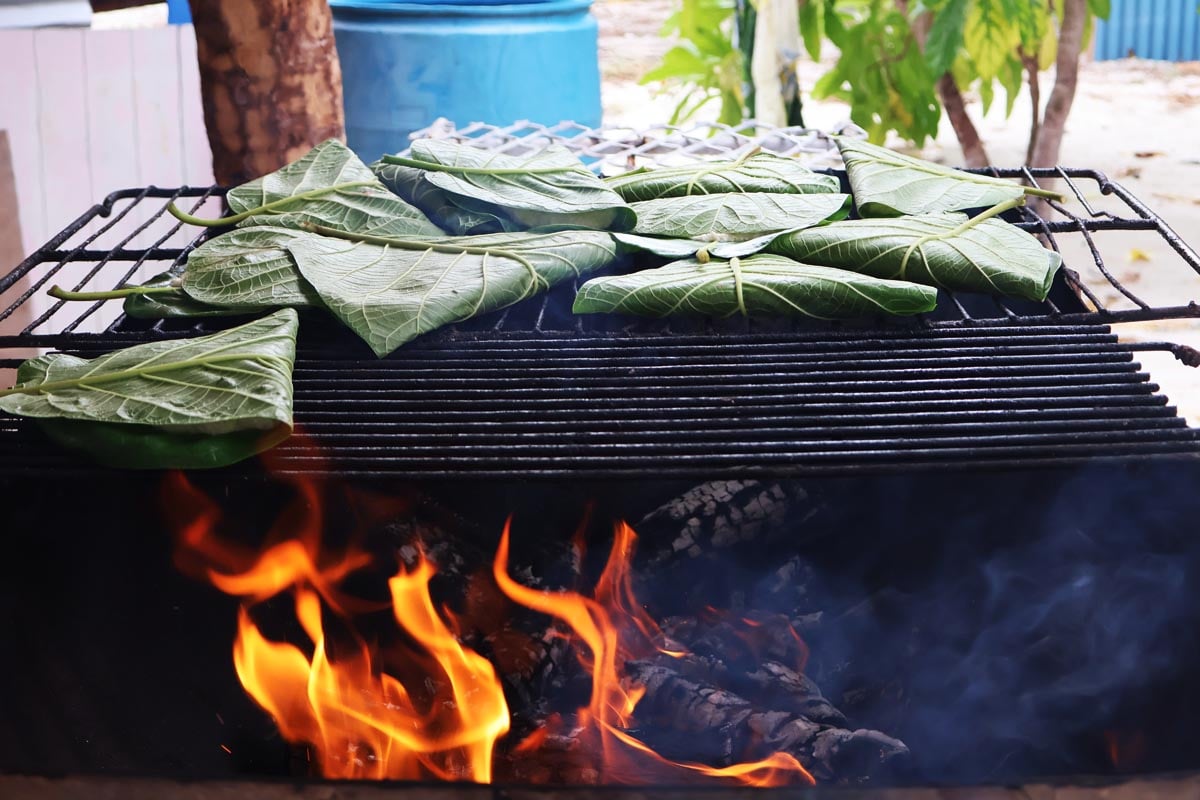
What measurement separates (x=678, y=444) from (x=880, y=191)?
102cm

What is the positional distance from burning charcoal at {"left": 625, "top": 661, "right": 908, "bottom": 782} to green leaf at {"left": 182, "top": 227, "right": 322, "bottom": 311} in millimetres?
837

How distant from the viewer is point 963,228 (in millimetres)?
2037

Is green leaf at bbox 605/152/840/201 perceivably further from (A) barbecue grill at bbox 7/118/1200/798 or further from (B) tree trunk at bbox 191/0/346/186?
(B) tree trunk at bbox 191/0/346/186

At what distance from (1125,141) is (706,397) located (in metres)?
6.71

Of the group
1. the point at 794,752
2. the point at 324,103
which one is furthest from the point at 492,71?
the point at 794,752

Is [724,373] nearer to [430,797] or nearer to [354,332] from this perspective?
[354,332]

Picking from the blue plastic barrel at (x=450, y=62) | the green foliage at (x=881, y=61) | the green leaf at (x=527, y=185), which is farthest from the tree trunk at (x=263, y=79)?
the green foliage at (x=881, y=61)

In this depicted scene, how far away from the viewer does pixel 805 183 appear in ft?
7.55

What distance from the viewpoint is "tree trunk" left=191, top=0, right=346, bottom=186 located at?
307 cm

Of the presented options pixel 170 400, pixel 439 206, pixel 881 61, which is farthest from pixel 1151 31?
pixel 170 400

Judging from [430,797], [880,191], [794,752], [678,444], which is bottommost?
[794,752]

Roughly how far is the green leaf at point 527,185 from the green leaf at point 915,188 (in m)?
0.50

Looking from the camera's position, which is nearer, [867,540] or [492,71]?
[867,540]

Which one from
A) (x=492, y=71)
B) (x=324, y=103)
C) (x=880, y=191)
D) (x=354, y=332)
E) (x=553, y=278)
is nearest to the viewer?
(x=354, y=332)
